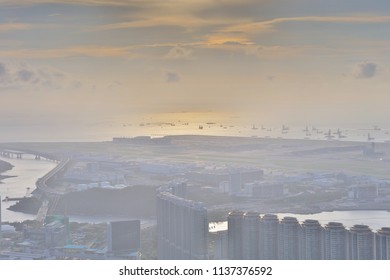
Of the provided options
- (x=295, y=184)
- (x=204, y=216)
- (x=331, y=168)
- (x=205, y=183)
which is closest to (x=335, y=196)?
(x=295, y=184)

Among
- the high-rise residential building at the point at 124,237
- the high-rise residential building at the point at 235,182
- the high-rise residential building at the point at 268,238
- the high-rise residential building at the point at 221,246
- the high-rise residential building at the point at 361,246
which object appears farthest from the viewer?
the high-rise residential building at the point at 235,182

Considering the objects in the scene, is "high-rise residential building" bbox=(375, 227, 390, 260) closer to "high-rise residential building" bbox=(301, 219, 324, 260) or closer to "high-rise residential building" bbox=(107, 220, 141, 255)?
"high-rise residential building" bbox=(301, 219, 324, 260)

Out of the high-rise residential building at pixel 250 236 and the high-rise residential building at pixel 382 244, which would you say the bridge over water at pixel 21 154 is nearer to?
the high-rise residential building at pixel 250 236

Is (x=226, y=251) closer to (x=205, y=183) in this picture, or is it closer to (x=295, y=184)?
(x=205, y=183)

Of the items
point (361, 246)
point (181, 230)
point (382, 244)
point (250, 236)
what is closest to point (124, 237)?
point (181, 230)

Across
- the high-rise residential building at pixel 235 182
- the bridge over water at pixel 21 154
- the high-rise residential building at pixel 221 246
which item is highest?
the bridge over water at pixel 21 154

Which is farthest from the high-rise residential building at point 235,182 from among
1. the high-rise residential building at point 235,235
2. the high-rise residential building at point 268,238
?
the high-rise residential building at point 268,238

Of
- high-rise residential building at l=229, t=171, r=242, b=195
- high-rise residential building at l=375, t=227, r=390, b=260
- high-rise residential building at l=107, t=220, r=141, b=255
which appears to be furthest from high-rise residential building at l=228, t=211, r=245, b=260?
high-rise residential building at l=229, t=171, r=242, b=195
